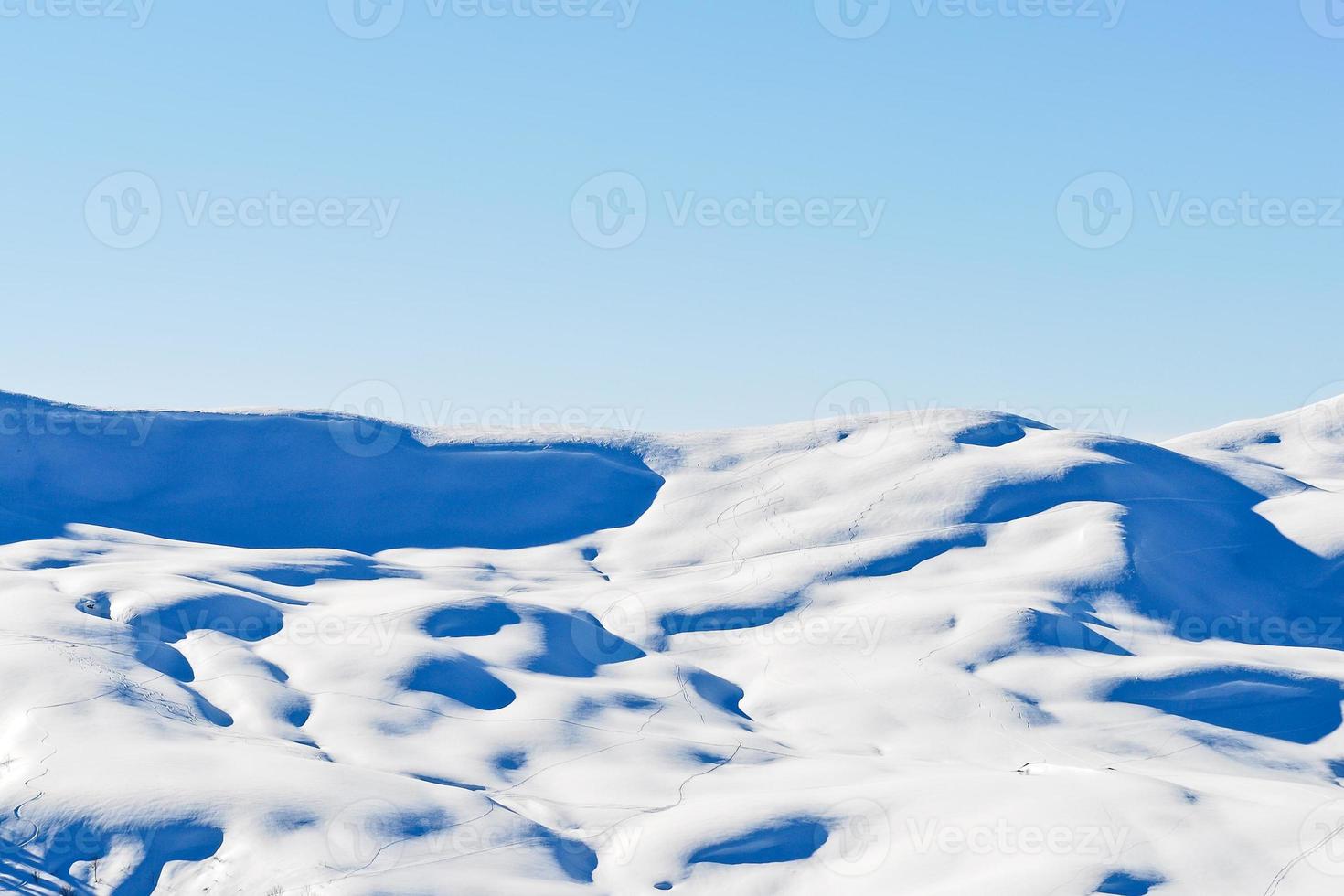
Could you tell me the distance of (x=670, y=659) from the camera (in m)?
78.6

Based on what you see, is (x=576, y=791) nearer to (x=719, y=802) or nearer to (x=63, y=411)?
(x=719, y=802)

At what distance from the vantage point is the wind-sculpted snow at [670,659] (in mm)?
47062

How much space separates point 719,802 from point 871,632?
2952cm

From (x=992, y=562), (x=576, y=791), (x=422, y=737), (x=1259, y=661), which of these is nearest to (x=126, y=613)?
(x=422, y=737)
